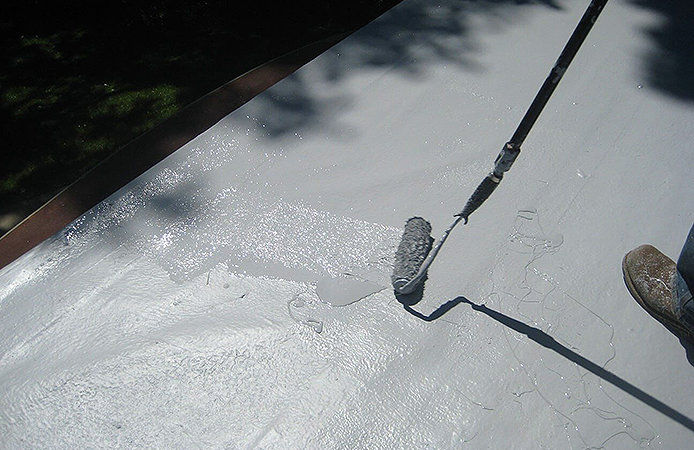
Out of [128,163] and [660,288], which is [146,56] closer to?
[128,163]

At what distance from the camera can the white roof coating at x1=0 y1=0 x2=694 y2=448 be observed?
4.83ft

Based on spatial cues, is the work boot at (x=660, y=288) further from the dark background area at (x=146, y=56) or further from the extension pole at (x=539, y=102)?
the dark background area at (x=146, y=56)

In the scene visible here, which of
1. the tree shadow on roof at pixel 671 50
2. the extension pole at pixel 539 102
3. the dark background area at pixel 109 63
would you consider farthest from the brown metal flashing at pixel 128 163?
the tree shadow on roof at pixel 671 50

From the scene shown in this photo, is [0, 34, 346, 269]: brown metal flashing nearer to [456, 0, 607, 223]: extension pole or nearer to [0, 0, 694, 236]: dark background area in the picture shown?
[0, 0, 694, 236]: dark background area

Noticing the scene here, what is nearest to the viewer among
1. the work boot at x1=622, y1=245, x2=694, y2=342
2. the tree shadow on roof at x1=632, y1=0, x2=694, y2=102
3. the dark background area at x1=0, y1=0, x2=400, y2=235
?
the work boot at x1=622, y1=245, x2=694, y2=342

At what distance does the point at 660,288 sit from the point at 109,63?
3.33 metres

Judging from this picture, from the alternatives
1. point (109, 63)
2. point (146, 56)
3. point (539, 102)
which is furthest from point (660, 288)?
point (109, 63)

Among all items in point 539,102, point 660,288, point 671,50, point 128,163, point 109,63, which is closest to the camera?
point 539,102

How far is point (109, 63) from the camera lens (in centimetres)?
358

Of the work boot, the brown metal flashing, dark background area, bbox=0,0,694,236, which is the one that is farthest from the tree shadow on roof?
the brown metal flashing

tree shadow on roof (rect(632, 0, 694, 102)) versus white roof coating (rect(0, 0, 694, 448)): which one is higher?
tree shadow on roof (rect(632, 0, 694, 102))

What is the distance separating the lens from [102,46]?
3701 mm

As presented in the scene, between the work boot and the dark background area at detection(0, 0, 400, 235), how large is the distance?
2519 mm

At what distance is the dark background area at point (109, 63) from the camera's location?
304cm
